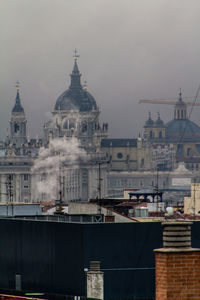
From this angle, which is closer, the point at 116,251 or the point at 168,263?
the point at 168,263

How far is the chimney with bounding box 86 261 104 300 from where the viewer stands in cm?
2758

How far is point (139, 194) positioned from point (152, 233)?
45391 mm

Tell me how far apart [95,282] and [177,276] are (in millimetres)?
10370

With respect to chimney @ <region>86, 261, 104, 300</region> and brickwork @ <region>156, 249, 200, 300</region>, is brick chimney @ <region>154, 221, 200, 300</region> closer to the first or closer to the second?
brickwork @ <region>156, 249, 200, 300</region>

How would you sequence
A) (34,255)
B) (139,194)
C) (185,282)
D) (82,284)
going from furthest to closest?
1. (139,194)
2. (34,255)
3. (82,284)
4. (185,282)

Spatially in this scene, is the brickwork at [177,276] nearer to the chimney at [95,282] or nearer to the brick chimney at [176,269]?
the brick chimney at [176,269]

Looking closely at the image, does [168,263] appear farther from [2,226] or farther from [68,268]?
[2,226]

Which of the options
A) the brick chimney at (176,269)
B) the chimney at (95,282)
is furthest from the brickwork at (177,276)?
the chimney at (95,282)

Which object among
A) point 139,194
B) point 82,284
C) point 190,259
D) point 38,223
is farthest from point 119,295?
point 139,194

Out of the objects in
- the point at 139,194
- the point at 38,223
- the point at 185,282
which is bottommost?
the point at 185,282

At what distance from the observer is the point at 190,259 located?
17.8m

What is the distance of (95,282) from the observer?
27.9 metres

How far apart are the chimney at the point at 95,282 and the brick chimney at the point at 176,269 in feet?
31.8

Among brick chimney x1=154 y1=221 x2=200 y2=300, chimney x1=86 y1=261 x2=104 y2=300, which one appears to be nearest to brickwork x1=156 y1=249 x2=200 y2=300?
brick chimney x1=154 y1=221 x2=200 y2=300
